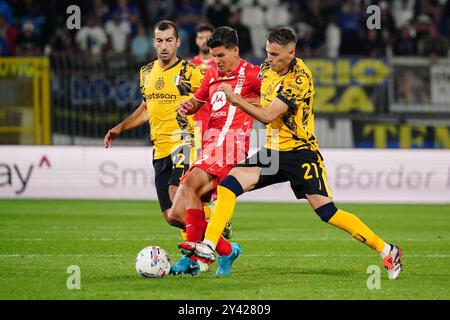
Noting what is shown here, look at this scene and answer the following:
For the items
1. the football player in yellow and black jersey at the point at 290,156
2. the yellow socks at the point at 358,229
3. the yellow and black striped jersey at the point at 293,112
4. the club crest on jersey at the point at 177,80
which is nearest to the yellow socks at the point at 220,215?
the football player in yellow and black jersey at the point at 290,156

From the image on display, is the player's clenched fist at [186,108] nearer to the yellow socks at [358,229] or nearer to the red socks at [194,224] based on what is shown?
the red socks at [194,224]

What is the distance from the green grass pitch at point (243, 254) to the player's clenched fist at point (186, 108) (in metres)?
1.54

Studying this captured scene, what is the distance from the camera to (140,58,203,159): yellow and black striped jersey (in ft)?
35.8

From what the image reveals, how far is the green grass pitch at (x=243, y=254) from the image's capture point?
828cm

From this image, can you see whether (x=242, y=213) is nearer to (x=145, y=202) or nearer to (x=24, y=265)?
(x=145, y=202)

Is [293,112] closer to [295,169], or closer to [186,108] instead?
[295,169]

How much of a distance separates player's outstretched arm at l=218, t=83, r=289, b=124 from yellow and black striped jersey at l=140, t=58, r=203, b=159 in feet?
6.04

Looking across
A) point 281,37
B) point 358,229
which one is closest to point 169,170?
point 281,37

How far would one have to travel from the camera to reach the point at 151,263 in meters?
9.00

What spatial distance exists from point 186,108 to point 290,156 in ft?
3.54

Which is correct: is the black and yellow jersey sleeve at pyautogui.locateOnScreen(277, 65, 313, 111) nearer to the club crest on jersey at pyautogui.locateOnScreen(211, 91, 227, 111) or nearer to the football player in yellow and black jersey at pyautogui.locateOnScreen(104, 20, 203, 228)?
the club crest on jersey at pyautogui.locateOnScreen(211, 91, 227, 111)

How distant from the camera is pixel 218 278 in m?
9.12
